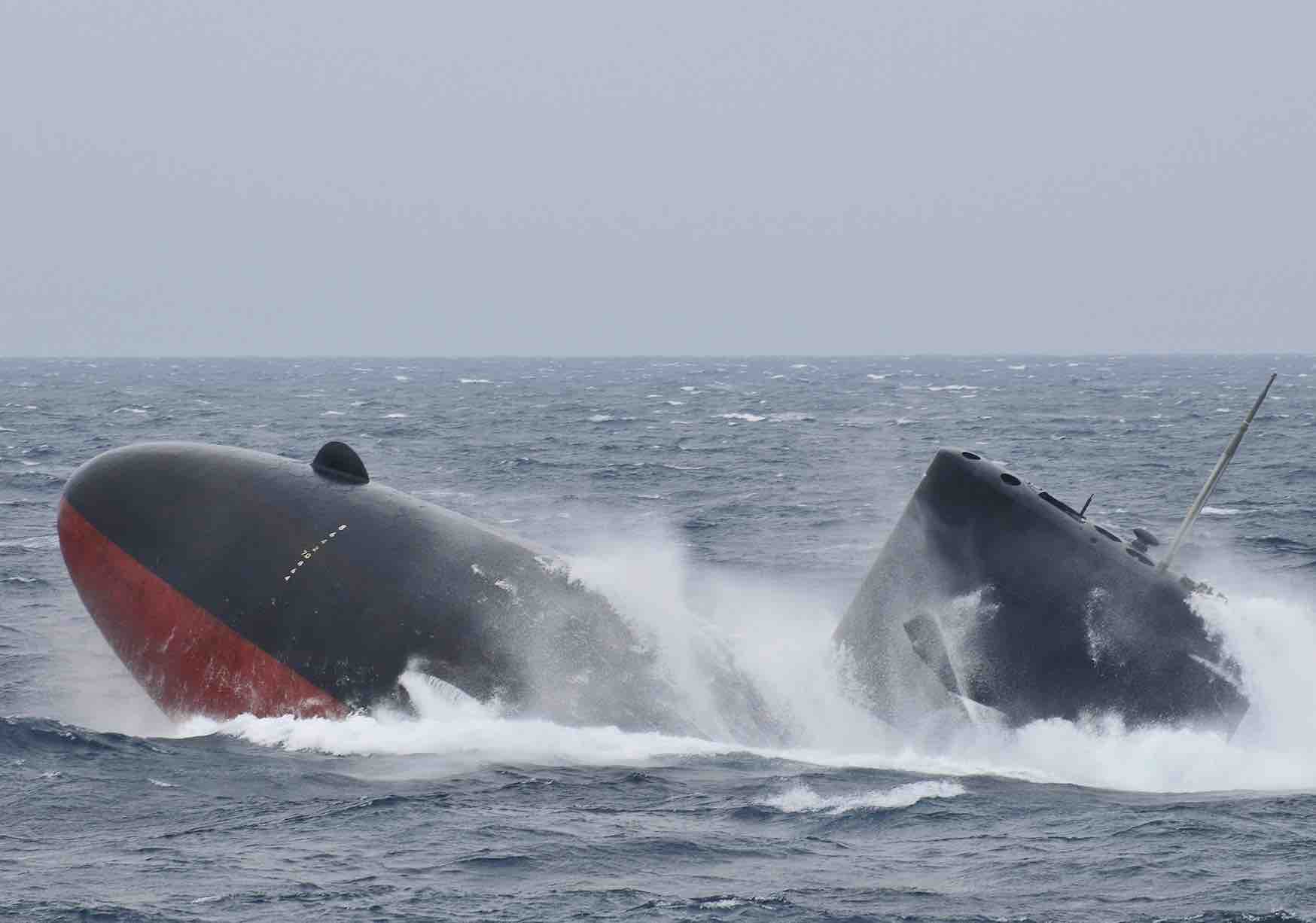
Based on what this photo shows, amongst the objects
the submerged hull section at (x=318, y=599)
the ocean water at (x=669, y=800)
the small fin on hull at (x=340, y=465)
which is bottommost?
the ocean water at (x=669, y=800)

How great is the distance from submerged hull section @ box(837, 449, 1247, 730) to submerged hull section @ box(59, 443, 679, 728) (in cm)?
391

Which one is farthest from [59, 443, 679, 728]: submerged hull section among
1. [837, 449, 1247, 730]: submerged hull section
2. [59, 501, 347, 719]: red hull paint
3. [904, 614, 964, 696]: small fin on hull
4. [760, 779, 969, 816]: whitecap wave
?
[837, 449, 1247, 730]: submerged hull section

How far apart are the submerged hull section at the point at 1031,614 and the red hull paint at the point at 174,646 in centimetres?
776

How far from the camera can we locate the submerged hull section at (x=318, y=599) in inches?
848

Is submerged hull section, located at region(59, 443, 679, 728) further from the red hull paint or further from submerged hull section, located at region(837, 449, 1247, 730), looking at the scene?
submerged hull section, located at region(837, 449, 1247, 730)

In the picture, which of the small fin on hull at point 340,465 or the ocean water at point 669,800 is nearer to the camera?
the ocean water at point 669,800

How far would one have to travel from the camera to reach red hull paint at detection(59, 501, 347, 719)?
72.5ft

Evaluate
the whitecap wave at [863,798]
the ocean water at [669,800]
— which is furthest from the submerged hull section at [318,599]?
the whitecap wave at [863,798]

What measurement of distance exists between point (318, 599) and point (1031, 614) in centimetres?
947

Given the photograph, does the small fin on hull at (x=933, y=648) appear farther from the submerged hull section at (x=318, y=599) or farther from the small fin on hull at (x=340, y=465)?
the small fin on hull at (x=340, y=465)

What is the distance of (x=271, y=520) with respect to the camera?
2327 centimetres

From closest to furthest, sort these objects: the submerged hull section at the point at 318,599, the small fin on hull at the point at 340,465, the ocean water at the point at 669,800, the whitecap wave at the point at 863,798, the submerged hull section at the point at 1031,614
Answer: the ocean water at the point at 669,800, the whitecap wave at the point at 863,798, the submerged hull section at the point at 1031,614, the submerged hull section at the point at 318,599, the small fin on hull at the point at 340,465

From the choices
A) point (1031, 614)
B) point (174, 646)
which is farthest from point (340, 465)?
point (1031, 614)

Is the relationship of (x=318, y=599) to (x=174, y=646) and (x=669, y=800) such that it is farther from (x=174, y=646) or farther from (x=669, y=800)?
(x=669, y=800)
